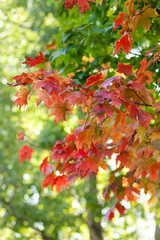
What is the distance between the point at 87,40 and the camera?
2.63 metres

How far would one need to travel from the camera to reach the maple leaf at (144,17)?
2.04 m

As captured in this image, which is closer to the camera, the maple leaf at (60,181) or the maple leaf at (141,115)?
the maple leaf at (141,115)

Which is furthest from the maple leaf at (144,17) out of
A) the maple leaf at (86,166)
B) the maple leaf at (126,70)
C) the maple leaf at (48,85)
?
the maple leaf at (86,166)

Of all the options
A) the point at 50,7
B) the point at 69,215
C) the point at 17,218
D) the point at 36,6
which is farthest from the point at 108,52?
the point at 17,218

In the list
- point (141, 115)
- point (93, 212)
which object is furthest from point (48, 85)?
point (93, 212)

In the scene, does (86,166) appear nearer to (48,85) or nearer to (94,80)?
(94,80)

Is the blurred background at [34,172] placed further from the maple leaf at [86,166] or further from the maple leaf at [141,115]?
the maple leaf at [141,115]

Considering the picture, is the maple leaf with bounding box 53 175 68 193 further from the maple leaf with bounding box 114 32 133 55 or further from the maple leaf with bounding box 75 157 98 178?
the maple leaf with bounding box 114 32 133 55

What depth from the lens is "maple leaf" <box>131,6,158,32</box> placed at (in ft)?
6.70

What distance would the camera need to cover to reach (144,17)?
208cm

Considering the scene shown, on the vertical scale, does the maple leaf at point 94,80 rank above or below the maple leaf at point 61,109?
above

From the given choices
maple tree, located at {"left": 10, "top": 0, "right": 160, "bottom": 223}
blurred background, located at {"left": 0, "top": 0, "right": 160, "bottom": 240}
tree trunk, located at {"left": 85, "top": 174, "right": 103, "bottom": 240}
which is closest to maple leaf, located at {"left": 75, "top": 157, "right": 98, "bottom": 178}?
maple tree, located at {"left": 10, "top": 0, "right": 160, "bottom": 223}

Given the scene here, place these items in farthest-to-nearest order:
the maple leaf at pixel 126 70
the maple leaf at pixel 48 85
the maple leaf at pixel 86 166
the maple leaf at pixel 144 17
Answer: the maple leaf at pixel 86 166, the maple leaf at pixel 144 17, the maple leaf at pixel 126 70, the maple leaf at pixel 48 85

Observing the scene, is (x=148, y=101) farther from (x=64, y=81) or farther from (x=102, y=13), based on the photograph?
(x=102, y=13)
